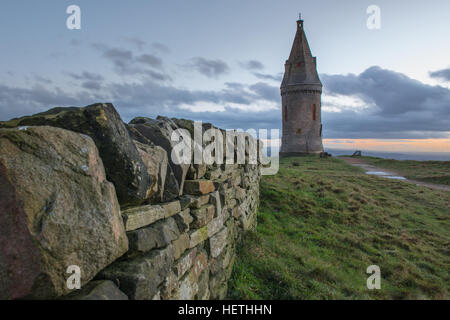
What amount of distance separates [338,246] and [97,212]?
6.17m

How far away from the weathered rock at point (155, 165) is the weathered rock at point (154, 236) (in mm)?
264

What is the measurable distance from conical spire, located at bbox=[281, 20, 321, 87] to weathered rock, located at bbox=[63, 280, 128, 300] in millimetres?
37308

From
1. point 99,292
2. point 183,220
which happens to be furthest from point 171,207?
point 99,292

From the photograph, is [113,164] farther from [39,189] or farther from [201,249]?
[201,249]

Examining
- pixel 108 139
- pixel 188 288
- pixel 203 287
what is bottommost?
pixel 203 287

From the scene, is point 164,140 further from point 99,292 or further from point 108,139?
point 99,292

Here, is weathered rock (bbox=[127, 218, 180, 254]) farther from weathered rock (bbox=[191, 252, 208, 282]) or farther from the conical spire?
the conical spire

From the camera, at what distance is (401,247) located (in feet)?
24.1

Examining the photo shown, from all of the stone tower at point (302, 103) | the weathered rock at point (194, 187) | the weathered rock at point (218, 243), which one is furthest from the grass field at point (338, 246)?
the stone tower at point (302, 103)

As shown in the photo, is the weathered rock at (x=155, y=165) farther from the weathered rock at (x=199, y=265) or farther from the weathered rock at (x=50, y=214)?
the weathered rock at (x=199, y=265)

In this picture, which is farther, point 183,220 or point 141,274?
point 183,220

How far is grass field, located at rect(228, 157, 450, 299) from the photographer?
4410mm

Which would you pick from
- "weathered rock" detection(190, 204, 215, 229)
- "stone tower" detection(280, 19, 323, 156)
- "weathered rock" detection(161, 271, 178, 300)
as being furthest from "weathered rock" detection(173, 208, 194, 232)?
"stone tower" detection(280, 19, 323, 156)

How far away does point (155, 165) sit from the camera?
8.45ft
